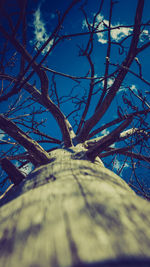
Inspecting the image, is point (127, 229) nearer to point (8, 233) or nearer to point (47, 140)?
point (8, 233)

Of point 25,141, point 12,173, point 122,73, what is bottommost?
point 12,173

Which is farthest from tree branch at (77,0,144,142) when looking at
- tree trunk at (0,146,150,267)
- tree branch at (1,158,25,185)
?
tree branch at (1,158,25,185)

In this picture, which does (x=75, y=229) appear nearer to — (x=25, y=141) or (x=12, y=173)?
(x=12, y=173)

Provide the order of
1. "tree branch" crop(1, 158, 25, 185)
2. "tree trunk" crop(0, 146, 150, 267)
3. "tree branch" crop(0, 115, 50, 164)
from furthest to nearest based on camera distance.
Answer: "tree branch" crop(0, 115, 50, 164) < "tree branch" crop(1, 158, 25, 185) < "tree trunk" crop(0, 146, 150, 267)

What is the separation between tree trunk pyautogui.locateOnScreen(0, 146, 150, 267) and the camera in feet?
1.11

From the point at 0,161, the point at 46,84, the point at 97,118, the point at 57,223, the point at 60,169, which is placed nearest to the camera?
the point at 57,223

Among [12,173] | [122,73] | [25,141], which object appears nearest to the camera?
[12,173]

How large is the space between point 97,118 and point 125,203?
149 centimetres

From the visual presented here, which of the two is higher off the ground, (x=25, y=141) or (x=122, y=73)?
(x=122, y=73)

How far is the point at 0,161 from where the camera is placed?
1101mm

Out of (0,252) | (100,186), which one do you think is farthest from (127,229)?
(0,252)

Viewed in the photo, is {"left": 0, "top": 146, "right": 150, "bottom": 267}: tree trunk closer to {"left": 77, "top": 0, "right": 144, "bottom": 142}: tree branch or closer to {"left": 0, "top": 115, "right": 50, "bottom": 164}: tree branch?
{"left": 0, "top": 115, "right": 50, "bottom": 164}: tree branch

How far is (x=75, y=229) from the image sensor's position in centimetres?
42

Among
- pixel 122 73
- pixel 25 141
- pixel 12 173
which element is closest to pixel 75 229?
pixel 12 173
